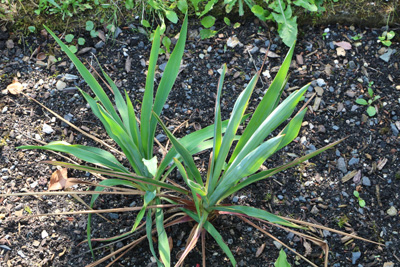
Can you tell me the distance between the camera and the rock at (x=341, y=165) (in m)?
1.84

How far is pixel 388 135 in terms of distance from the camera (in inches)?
76.1

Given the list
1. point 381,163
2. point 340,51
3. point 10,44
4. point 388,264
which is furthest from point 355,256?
point 10,44

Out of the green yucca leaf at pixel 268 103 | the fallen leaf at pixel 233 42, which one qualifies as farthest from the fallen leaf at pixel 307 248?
the fallen leaf at pixel 233 42

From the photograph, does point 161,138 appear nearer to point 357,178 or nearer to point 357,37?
point 357,178

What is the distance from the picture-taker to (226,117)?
1.96 metres

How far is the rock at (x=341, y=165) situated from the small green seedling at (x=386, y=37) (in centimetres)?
76

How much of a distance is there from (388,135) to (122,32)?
58.0 inches

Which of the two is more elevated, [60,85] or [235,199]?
[60,85]

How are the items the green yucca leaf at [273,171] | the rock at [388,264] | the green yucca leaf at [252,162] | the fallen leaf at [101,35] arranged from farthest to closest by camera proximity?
the fallen leaf at [101,35] < the rock at [388,264] < the green yucca leaf at [273,171] < the green yucca leaf at [252,162]

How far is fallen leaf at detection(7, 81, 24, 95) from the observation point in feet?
6.54

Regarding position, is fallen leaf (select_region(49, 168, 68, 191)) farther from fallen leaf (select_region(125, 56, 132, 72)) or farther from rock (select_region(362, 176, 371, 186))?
rock (select_region(362, 176, 371, 186))

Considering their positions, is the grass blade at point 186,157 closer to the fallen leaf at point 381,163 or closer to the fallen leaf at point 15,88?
the fallen leaf at point 381,163

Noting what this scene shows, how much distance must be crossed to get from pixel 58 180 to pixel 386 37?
1.86 meters

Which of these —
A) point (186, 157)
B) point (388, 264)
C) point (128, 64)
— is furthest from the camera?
point (128, 64)
